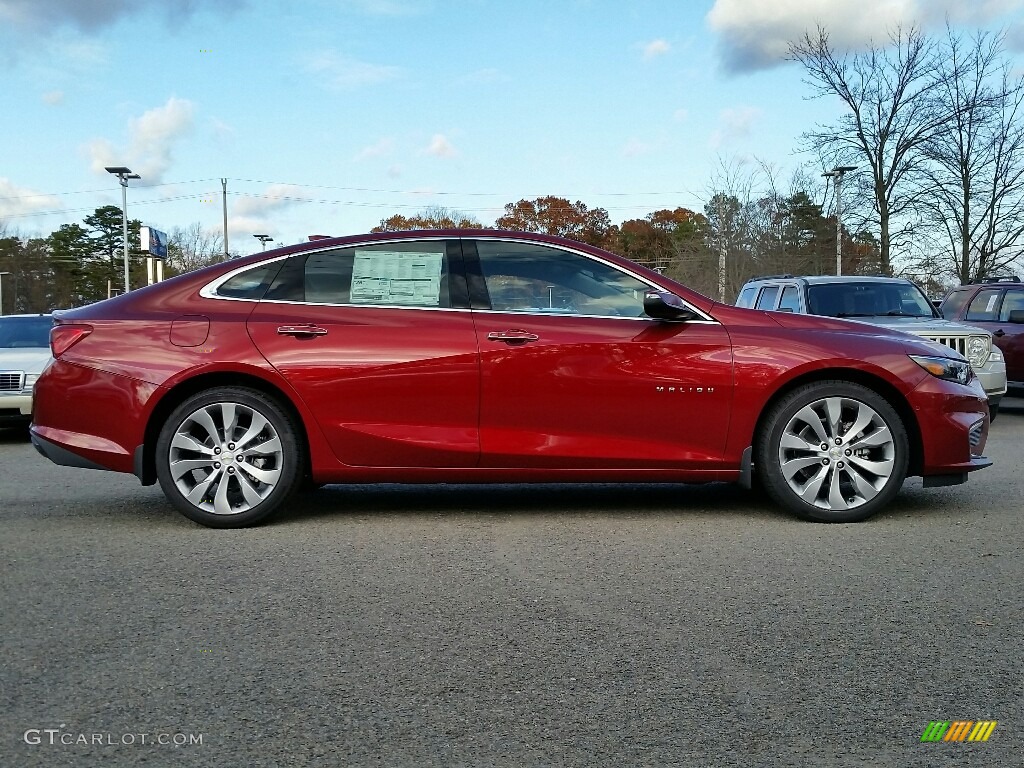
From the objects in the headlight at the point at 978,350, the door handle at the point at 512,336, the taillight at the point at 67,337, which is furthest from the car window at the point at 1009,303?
the taillight at the point at 67,337

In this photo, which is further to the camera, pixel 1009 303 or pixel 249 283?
pixel 1009 303

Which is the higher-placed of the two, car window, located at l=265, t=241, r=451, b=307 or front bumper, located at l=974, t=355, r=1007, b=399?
car window, located at l=265, t=241, r=451, b=307

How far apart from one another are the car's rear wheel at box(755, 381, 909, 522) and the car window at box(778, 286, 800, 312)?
6640 mm

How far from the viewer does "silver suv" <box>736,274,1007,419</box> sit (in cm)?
1159

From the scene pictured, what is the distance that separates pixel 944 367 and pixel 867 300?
6614mm

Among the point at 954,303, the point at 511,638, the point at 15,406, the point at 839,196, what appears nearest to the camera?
the point at 511,638

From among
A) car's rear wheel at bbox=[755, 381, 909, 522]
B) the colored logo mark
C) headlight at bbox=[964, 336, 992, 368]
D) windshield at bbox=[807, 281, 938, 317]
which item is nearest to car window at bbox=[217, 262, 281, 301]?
car's rear wheel at bbox=[755, 381, 909, 522]

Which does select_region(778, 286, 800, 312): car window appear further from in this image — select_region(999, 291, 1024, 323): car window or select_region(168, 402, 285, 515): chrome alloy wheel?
select_region(168, 402, 285, 515): chrome alloy wheel

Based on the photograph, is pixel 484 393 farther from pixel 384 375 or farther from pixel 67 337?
pixel 67 337

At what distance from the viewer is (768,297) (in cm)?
1382

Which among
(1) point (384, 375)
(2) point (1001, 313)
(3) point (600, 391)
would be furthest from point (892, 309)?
(1) point (384, 375)

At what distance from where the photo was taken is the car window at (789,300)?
1281 centimetres

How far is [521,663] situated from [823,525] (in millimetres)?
2996

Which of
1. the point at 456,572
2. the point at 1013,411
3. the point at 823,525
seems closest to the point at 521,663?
the point at 456,572
